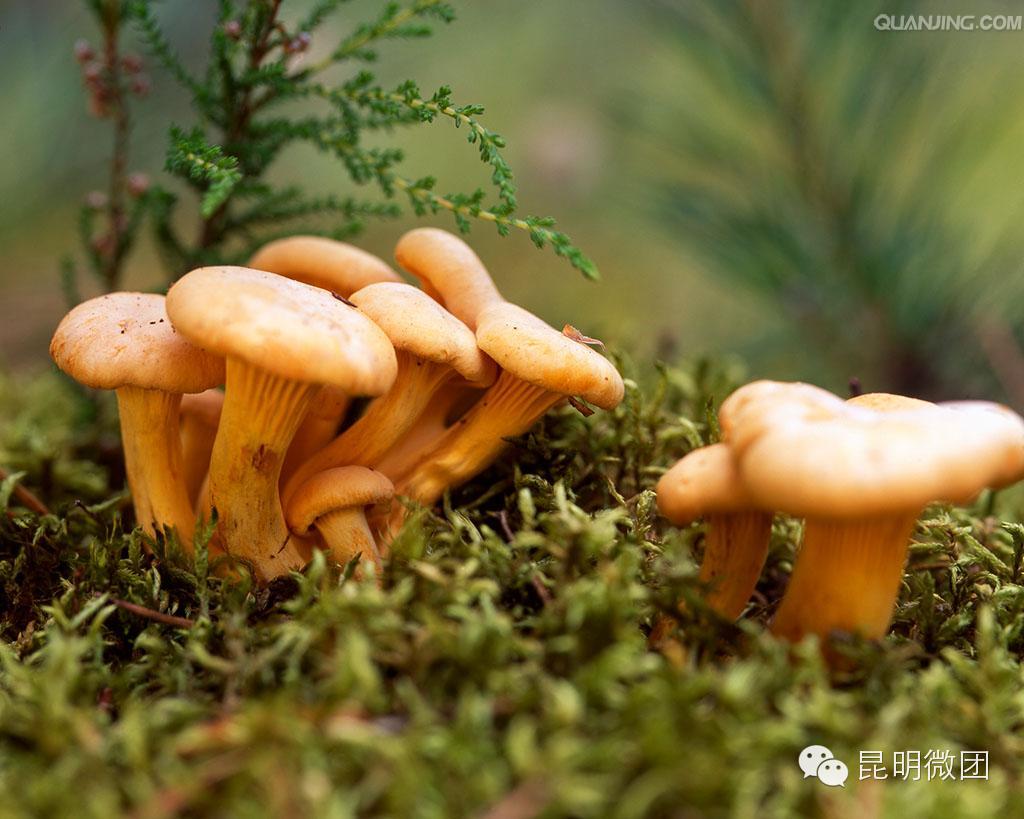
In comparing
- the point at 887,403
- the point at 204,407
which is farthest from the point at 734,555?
the point at 204,407

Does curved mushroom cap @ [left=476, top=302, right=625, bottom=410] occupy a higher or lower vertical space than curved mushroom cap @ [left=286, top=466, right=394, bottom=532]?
higher

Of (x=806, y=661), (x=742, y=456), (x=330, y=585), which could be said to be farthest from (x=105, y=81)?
(x=806, y=661)

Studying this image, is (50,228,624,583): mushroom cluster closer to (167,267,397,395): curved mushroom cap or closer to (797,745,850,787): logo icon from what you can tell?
(167,267,397,395): curved mushroom cap

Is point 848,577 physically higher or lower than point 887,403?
lower

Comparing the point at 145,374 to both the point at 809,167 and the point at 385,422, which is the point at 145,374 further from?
the point at 809,167

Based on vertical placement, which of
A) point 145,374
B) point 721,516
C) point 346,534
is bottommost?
point 346,534

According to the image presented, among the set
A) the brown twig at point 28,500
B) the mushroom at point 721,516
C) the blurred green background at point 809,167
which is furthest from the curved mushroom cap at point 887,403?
the brown twig at point 28,500

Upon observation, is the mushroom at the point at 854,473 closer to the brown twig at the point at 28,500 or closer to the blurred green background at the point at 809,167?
the blurred green background at the point at 809,167

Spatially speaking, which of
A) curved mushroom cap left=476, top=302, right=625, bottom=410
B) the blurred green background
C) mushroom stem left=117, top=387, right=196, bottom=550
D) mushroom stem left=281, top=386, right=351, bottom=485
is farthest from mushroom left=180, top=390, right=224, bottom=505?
the blurred green background
